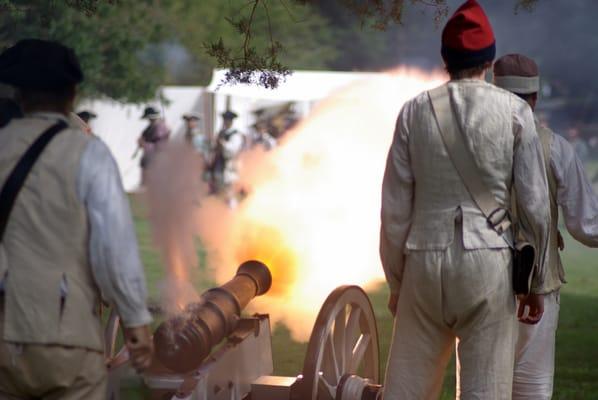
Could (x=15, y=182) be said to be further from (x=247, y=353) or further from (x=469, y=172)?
(x=247, y=353)

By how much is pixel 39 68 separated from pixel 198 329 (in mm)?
1516

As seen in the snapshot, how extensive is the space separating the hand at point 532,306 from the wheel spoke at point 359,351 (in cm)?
124

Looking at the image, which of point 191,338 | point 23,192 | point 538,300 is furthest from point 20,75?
point 538,300

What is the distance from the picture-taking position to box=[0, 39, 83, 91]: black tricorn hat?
336 centimetres

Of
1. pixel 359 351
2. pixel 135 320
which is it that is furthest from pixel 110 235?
pixel 359 351

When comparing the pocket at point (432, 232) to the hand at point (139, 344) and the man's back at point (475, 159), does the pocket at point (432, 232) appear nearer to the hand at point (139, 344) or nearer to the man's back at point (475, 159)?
the man's back at point (475, 159)

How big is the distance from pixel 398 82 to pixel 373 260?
1714 millimetres

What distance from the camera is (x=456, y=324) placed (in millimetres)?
4031

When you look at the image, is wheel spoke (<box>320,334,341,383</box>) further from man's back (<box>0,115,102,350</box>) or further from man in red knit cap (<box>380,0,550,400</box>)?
man's back (<box>0,115,102,350</box>)

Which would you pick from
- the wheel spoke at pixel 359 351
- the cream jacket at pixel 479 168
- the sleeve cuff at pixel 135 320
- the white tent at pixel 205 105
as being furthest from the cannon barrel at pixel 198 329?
the white tent at pixel 205 105

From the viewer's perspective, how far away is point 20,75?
3.37m

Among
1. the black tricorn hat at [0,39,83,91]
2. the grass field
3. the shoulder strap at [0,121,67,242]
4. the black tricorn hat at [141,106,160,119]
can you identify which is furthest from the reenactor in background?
the black tricorn hat at [141,106,160,119]

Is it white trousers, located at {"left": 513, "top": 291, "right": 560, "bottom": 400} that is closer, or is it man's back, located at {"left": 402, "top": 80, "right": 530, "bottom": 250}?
man's back, located at {"left": 402, "top": 80, "right": 530, "bottom": 250}

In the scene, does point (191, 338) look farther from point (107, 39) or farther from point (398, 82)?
point (107, 39)
